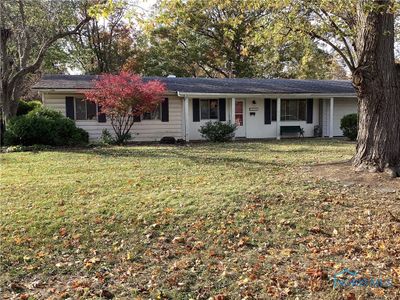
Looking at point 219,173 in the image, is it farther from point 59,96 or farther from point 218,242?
point 59,96

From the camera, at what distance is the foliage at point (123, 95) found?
577 inches

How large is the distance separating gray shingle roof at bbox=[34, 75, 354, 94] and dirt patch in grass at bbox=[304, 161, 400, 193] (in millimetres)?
10050

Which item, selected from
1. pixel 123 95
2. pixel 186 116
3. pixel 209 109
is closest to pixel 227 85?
pixel 209 109

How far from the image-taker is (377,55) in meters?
7.77

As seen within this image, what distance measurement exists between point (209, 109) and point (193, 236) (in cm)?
1408

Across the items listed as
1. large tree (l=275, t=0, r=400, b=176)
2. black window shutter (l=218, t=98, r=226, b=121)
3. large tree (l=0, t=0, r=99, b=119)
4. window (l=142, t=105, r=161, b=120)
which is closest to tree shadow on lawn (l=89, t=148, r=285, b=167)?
large tree (l=275, t=0, r=400, b=176)

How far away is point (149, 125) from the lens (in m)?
17.8

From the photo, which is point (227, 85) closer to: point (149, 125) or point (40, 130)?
point (149, 125)

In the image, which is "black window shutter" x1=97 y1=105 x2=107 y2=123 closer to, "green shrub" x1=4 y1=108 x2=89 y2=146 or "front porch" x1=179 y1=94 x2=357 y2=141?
"green shrub" x1=4 y1=108 x2=89 y2=146

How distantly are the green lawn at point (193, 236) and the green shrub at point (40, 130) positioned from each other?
18.8 ft

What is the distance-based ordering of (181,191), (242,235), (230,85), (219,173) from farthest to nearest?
(230,85) → (219,173) → (181,191) → (242,235)

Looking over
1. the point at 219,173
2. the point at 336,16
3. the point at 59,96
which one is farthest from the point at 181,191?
the point at 59,96

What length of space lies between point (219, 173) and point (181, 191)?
1.89m

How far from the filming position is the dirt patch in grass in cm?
701
